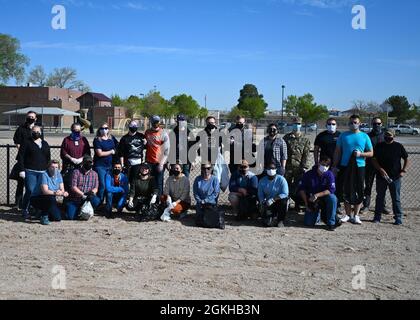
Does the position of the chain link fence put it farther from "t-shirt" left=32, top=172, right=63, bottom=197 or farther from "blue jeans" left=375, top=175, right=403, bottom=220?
"blue jeans" left=375, top=175, right=403, bottom=220

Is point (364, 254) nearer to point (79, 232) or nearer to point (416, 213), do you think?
point (416, 213)

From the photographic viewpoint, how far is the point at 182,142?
9.38 metres

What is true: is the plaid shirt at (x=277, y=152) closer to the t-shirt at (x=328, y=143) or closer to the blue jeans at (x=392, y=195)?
the t-shirt at (x=328, y=143)

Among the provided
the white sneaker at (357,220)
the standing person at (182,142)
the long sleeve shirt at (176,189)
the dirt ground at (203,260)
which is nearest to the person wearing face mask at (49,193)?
the dirt ground at (203,260)

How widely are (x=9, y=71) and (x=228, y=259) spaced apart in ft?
279

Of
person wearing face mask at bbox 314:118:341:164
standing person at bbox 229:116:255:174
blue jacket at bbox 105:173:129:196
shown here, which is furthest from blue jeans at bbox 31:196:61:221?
person wearing face mask at bbox 314:118:341:164

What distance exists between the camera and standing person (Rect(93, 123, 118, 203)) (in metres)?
9.05

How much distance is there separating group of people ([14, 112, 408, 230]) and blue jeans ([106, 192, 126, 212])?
0.07 feet

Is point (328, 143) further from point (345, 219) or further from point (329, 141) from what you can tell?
point (345, 219)

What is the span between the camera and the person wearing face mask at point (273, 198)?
8.41m

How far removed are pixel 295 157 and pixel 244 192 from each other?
1.37 metres

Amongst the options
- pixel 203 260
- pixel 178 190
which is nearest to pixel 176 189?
pixel 178 190

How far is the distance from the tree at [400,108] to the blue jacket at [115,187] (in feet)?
257

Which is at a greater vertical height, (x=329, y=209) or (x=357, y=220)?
(x=329, y=209)
